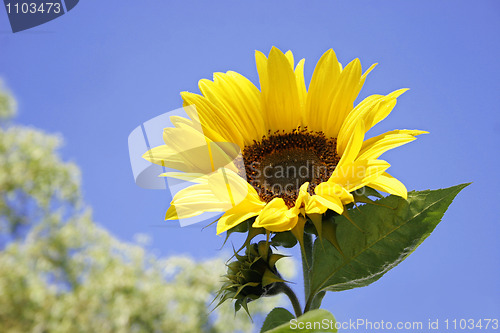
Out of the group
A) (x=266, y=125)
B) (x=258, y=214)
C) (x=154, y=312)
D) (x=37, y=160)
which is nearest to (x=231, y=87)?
(x=266, y=125)

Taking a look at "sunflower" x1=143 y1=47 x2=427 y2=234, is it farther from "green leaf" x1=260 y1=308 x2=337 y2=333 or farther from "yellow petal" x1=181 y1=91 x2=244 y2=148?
"green leaf" x1=260 y1=308 x2=337 y2=333

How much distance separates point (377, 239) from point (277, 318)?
179 millimetres

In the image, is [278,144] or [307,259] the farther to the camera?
[278,144]

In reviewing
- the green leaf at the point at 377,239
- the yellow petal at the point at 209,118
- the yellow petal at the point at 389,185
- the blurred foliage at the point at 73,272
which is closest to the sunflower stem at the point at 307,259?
the green leaf at the point at 377,239

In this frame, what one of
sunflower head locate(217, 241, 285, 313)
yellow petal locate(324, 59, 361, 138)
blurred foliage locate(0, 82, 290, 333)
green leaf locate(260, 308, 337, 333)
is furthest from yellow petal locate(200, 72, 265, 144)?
blurred foliage locate(0, 82, 290, 333)

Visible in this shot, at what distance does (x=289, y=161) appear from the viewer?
0.84 m

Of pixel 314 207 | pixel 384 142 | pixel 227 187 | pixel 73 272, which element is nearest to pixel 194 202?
pixel 227 187

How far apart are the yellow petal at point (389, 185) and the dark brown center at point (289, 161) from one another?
0.19 metres

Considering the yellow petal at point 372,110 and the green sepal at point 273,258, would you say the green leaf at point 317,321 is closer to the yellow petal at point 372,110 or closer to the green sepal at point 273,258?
the green sepal at point 273,258

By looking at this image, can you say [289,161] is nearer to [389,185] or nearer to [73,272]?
[389,185]

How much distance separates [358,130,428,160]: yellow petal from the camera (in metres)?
0.62

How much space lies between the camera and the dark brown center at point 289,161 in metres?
0.77

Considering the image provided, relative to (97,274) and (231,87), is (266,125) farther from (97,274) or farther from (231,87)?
(97,274)

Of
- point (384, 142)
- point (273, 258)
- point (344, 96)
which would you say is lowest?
point (273, 258)
